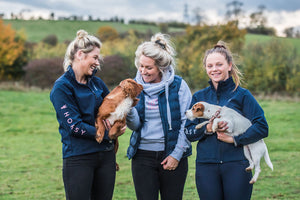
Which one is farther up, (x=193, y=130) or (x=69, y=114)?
(x=69, y=114)

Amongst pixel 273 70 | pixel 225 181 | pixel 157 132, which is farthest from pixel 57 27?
pixel 225 181

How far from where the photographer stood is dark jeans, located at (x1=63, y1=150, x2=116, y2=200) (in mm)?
3518

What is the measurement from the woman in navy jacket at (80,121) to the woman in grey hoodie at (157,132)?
1.21 ft

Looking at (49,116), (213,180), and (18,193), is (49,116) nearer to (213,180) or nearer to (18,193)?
(18,193)

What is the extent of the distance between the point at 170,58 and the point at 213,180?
1370 millimetres

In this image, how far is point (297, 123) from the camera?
50.6 ft

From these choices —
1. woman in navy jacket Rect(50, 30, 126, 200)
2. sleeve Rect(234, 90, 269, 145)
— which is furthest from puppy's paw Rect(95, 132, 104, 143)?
sleeve Rect(234, 90, 269, 145)

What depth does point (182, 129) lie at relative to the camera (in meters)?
3.87

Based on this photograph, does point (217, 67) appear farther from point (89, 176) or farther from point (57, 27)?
point (57, 27)

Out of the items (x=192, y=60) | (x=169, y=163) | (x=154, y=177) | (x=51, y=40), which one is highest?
(x=51, y=40)

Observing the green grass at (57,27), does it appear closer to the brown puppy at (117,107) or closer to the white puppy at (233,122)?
the brown puppy at (117,107)

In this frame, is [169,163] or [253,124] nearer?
[253,124]

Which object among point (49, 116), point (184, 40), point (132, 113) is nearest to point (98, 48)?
point (132, 113)

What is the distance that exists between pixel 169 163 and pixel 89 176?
32.7 inches
